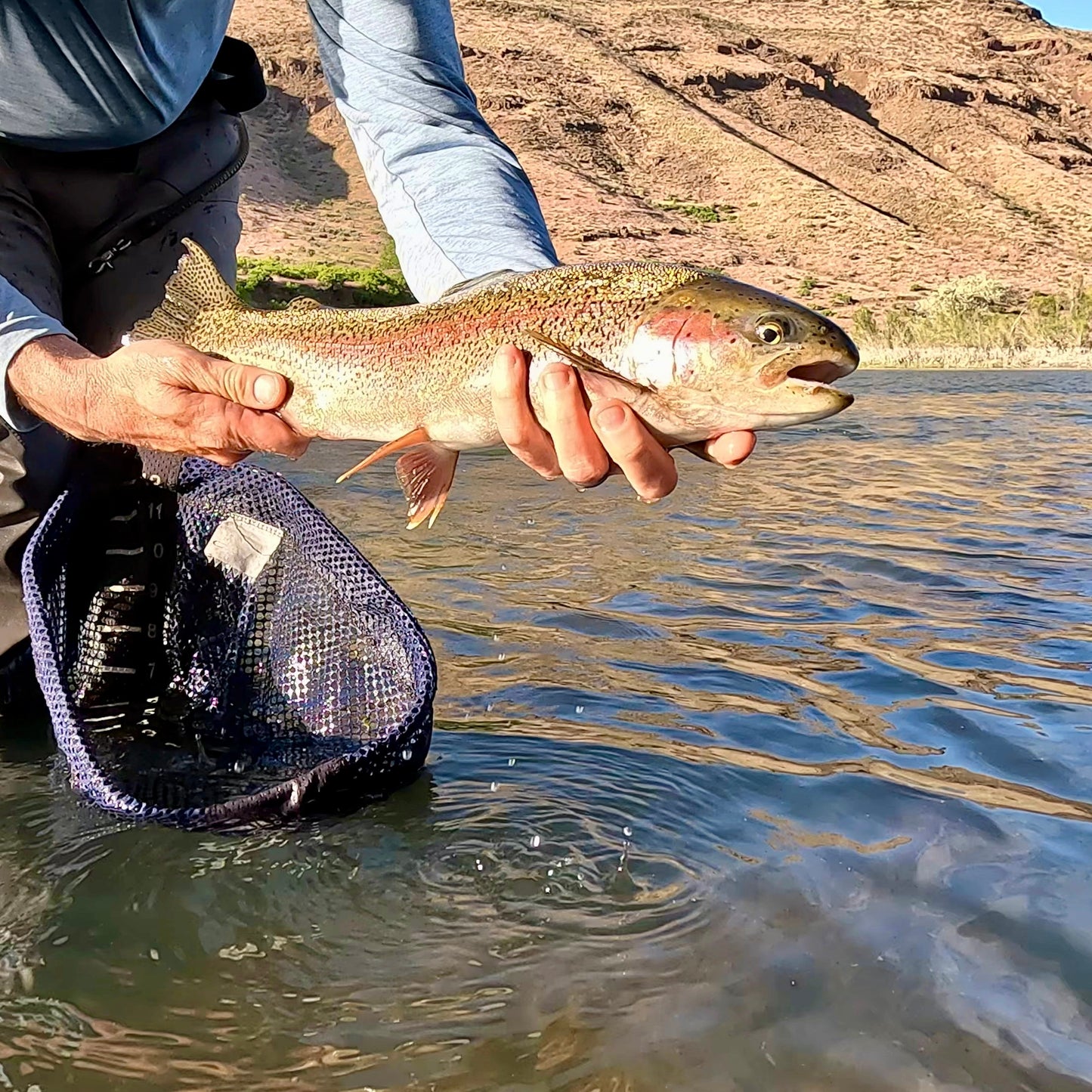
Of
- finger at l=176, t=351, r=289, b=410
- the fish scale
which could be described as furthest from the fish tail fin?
finger at l=176, t=351, r=289, b=410

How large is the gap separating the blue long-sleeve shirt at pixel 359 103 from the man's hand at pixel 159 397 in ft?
0.33

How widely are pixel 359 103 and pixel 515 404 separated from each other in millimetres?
1456

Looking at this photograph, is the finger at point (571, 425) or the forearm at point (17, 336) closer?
the finger at point (571, 425)

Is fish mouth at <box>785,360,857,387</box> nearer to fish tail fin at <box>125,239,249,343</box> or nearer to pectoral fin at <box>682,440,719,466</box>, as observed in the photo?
pectoral fin at <box>682,440,719,466</box>

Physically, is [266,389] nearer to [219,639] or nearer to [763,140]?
[219,639]

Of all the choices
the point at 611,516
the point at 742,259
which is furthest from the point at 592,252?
the point at 611,516

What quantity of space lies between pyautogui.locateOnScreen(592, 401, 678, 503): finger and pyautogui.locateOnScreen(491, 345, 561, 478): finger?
0.48ft

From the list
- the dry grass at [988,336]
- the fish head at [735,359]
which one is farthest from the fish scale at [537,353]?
the dry grass at [988,336]

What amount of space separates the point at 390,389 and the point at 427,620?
7.02ft

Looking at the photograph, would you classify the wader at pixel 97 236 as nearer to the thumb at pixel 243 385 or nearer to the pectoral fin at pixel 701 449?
the thumb at pixel 243 385


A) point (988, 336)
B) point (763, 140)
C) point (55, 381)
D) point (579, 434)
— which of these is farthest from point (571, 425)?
point (763, 140)

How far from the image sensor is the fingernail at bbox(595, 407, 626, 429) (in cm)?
235

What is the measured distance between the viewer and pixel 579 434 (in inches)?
94.2

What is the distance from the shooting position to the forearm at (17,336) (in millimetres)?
2713
